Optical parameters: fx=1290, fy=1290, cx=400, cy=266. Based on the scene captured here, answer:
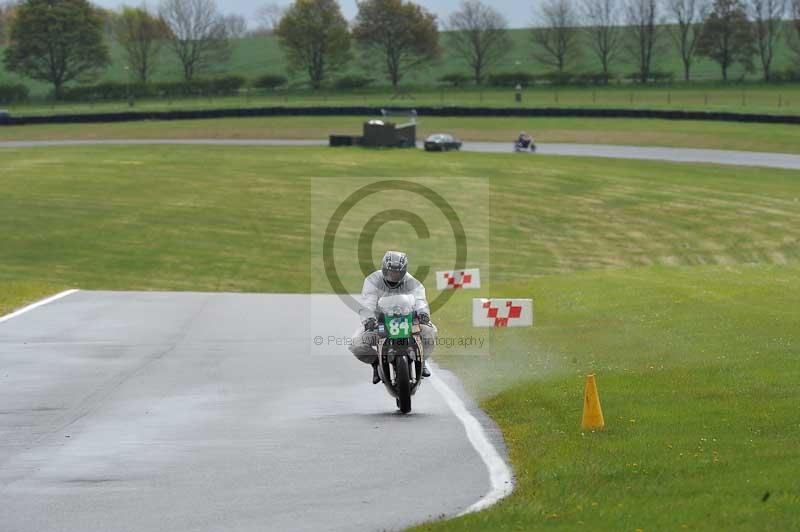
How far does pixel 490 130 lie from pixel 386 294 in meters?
69.0

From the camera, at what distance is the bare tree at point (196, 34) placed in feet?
513

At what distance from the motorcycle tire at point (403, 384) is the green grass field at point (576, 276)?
39.1 inches

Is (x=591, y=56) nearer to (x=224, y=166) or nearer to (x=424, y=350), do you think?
(x=224, y=166)

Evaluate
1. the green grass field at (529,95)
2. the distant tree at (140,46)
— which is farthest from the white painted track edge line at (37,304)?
the distant tree at (140,46)

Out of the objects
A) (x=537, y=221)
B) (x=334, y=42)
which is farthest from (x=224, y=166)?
(x=334, y=42)

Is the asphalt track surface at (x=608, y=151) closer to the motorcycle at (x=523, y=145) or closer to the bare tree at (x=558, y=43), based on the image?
the motorcycle at (x=523, y=145)

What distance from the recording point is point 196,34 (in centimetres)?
16600

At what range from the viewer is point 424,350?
1439 cm

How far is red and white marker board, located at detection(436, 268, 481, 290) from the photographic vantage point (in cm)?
2927

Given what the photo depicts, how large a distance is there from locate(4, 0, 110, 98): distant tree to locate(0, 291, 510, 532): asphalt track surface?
380 ft

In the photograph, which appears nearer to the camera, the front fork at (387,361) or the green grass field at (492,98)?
the front fork at (387,361)

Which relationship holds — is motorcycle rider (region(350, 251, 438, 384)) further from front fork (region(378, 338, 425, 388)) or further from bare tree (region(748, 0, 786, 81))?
bare tree (region(748, 0, 786, 81))

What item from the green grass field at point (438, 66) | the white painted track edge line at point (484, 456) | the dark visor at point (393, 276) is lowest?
the white painted track edge line at point (484, 456)

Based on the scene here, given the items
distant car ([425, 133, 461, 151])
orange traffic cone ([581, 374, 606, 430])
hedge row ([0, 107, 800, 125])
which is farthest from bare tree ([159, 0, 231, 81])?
orange traffic cone ([581, 374, 606, 430])
